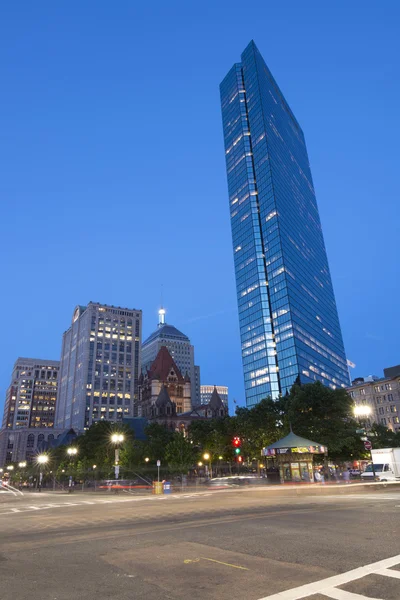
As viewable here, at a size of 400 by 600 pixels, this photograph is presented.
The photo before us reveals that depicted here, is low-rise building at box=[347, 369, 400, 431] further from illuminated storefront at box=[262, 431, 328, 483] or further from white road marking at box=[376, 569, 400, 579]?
white road marking at box=[376, 569, 400, 579]

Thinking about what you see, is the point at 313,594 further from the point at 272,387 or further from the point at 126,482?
the point at 272,387

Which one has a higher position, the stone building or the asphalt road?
the stone building

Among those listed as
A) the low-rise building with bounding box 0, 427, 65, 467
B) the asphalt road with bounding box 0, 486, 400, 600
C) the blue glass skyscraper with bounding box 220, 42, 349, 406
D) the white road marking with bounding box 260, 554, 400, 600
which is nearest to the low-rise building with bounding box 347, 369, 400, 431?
the blue glass skyscraper with bounding box 220, 42, 349, 406

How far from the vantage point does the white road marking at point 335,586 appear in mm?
5910

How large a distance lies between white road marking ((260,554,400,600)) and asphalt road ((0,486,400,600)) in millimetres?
15

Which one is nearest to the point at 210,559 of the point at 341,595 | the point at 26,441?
the point at 341,595

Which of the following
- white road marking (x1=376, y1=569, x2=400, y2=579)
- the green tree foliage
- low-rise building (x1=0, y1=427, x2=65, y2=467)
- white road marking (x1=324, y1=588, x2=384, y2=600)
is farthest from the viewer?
low-rise building (x1=0, y1=427, x2=65, y2=467)

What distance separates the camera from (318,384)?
62344 millimetres

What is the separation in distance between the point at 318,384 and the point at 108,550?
185 ft

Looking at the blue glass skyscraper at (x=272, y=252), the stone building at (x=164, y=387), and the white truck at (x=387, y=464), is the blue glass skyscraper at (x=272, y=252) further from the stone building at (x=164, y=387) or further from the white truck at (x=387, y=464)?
the white truck at (x=387, y=464)

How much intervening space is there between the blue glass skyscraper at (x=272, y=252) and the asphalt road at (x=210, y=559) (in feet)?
355

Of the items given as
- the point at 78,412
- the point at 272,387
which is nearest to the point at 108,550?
the point at 272,387

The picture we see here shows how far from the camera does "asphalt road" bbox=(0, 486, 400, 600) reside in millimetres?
6457

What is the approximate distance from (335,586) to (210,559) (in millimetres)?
3032
